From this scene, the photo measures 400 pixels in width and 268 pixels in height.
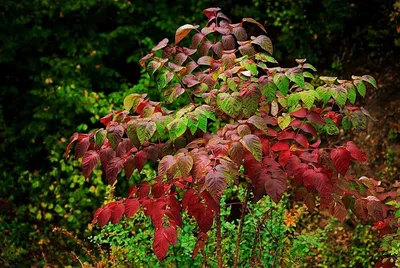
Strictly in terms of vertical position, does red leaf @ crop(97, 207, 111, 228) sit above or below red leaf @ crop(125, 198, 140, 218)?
below

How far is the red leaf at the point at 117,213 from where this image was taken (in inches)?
135

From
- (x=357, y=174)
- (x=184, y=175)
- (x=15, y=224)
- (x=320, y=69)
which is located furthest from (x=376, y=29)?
(x=184, y=175)

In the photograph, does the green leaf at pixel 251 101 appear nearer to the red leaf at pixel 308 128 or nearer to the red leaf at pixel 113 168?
the red leaf at pixel 308 128

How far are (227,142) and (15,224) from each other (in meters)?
4.31

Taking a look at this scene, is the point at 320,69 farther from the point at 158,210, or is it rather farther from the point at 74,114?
the point at 158,210

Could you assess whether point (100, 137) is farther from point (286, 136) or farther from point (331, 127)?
point (331, 127)

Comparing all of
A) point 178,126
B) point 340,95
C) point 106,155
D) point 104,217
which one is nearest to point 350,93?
point 340,95

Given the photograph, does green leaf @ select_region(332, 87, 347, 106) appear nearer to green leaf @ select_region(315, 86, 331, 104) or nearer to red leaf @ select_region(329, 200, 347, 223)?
green leaf @ select_region(315, 86, 331, 104)

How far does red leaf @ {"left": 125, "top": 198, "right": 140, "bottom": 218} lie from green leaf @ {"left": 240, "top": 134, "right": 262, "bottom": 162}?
28.9 inches

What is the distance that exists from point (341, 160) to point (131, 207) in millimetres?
1058

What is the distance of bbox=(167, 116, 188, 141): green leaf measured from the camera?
301 centimetres

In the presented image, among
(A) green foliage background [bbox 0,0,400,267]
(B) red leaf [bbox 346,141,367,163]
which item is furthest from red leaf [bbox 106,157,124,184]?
(A) green foliage background [bbox 0,0,400,267]

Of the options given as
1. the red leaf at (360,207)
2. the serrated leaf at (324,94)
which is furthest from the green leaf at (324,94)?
the red leaf at (360,207)

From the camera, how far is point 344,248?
18.5 ft
